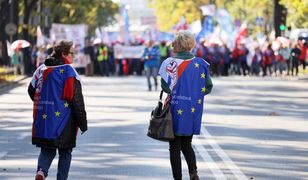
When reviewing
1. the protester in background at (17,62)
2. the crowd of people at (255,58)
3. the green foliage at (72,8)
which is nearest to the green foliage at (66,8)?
the green foliage at (72,8)

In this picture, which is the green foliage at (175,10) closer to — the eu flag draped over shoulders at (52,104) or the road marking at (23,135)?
the road marking at (23,135)

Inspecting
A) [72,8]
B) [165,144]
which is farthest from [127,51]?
[165,144]

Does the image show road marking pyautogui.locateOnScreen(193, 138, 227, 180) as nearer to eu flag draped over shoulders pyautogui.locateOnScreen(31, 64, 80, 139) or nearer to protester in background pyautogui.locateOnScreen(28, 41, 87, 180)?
protester in background pyautogui.locateOnScreen(28, 41, 87, 180)

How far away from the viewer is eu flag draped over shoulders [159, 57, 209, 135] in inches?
421

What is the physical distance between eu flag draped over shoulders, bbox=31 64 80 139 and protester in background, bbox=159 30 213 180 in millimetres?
1074

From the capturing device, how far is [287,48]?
55062 mm

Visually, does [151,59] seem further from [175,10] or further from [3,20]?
[175,10]

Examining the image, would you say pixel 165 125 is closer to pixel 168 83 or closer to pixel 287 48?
pixel 168 83

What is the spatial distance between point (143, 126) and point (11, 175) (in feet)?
26.1

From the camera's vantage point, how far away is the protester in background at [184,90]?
10.7m

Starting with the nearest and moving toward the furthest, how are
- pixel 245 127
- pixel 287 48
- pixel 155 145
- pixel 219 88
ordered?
pixel 155 145 → pixel 245 127 → pixel 219 88 → pixel 287 48

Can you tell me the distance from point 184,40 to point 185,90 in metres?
0.50

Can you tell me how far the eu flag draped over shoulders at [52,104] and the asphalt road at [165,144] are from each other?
2.16 meters

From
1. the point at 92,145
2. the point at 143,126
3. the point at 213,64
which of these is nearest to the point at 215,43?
the point at 213,64
